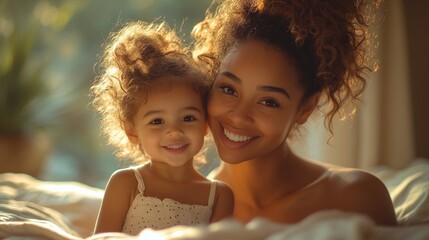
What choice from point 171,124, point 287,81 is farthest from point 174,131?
point 287,81

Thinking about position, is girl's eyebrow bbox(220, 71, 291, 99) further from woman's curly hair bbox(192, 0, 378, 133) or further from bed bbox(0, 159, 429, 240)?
bed bbox(0, 159, 429, 240)

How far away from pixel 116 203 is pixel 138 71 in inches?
15.5

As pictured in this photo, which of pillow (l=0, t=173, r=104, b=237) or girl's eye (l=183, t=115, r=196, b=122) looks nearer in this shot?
girl's eye (l=183, t=115, r=196, b=122)

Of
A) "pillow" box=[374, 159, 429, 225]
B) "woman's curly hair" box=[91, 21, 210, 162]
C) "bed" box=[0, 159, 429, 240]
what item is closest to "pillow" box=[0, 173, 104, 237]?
"bed" box=[0, 159, 429, 240]

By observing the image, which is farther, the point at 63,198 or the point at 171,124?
the point at 63,198

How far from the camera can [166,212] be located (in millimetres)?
1926

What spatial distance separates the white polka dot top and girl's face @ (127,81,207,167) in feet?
0.40

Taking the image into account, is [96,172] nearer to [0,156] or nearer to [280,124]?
[0,156]

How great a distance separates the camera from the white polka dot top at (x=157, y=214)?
6.30 feet

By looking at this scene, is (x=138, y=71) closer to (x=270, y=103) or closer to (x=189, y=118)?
(x=189, y=118)

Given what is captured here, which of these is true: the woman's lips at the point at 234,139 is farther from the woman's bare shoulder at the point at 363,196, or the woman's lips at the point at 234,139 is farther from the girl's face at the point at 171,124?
the woman's bare shoulder at the point at 363,196

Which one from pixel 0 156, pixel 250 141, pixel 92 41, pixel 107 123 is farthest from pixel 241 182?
pixel 92 41

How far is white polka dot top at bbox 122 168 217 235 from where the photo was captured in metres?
1.92

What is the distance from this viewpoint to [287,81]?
6.65ft
